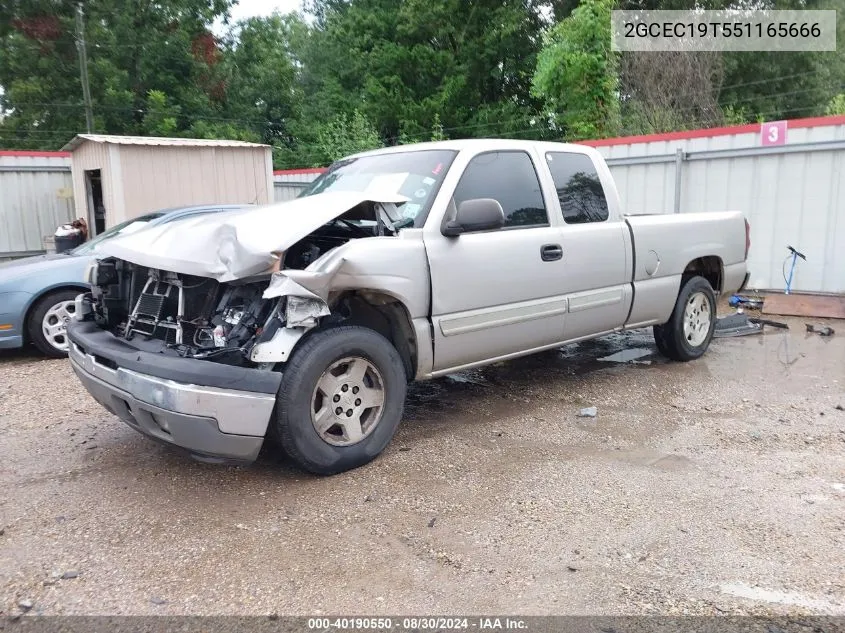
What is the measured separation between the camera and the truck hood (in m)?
3.61

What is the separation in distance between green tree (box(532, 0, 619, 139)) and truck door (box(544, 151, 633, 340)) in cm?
1404

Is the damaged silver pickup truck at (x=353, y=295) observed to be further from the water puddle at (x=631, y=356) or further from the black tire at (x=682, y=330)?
the water puddle at (x=631, y=356)

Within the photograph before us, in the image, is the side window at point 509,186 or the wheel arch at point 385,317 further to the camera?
the side window at point 509,186

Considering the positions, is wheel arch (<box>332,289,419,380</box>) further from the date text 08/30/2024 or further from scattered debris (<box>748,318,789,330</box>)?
scattered debris (<box>748,318,789,330</box>)

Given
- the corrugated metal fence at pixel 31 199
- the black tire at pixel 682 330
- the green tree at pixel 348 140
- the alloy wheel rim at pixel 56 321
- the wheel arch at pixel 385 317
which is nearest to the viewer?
the wheel arch at pixel 385 317

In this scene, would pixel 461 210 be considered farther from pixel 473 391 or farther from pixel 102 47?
pixel 102 47

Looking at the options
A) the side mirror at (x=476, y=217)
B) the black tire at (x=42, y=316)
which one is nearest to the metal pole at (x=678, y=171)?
the side mirror at (x=476, y=217)

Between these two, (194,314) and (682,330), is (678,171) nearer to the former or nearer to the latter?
(682,330)

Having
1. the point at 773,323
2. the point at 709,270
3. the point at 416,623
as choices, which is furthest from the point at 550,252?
the point at 773,323

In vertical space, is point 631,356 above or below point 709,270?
below

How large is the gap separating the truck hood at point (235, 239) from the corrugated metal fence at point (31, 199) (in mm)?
10707

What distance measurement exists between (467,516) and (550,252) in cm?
222

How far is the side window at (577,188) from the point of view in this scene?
541 cm

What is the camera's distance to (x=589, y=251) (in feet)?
17.7
